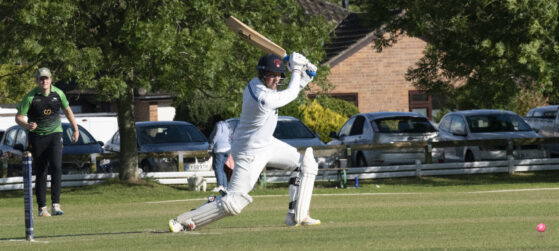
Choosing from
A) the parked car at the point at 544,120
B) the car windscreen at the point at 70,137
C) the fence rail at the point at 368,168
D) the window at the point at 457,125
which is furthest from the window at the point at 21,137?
the parked car at the point at 544,120

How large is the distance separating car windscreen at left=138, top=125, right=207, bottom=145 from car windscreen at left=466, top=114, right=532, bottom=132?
22.9 feet

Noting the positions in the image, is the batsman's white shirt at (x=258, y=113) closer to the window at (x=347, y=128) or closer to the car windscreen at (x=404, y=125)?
the car windscreen at (x=404, y=125)

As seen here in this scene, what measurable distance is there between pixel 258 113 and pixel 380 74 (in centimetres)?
3321

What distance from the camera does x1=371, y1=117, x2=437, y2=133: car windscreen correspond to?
26656 mm

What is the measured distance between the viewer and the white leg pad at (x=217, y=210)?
10688 millimetres

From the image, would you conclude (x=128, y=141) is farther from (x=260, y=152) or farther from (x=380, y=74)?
(x=380, y=74)

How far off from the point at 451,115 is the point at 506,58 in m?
5.45

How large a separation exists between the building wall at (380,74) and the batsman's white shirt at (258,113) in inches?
1267

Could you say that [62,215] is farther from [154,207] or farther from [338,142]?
[338,142]

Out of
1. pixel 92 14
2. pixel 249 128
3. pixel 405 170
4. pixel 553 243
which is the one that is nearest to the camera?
pixel 553 243

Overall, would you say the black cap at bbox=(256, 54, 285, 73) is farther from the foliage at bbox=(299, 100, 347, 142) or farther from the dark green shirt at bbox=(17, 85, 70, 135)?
the foliage at bbox=(299, 100, 347, 142)

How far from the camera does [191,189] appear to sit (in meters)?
23.1

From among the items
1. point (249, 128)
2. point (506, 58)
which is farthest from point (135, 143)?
point (249, 128)

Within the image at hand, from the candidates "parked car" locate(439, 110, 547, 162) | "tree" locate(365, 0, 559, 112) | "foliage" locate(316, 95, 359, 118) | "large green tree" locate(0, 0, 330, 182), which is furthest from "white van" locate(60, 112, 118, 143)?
"large green tree" locate(0, 0, 330, 182)
